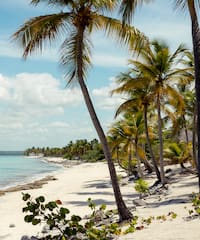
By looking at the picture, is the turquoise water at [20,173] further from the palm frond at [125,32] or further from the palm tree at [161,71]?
the palm frond at [125,32]

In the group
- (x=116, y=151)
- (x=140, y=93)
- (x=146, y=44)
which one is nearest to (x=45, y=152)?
(x=116, y=151)

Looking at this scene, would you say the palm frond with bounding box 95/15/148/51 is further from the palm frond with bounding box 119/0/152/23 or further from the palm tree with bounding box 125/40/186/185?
the palm tree with bounding box 125/40/186/185

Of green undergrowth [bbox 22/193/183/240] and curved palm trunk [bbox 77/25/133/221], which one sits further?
curved palm trunk [bbox 77/25/133/221]

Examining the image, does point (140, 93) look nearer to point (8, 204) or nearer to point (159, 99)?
point (159, 99)

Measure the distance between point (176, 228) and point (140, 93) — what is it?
15427mm

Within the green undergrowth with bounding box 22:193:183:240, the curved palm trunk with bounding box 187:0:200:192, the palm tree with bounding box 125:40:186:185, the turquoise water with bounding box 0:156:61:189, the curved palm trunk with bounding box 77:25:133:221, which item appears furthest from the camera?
the turquoise water with bounding box 0:156:61:189

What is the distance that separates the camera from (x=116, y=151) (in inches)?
1406

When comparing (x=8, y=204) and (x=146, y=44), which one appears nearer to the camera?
(x=146, y=44)

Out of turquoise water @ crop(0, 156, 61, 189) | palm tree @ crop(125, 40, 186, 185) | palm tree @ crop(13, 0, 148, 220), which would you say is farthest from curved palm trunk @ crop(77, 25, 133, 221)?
turquoise water @ crop(0, 156, 61, 189)

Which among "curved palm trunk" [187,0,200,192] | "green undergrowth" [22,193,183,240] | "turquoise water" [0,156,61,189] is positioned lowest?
"turquoise water" [0,156,61,189]

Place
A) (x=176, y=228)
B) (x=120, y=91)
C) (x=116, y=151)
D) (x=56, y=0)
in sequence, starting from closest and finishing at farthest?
1. (x=176, y=228)
2. (x=56, y=0)
3. (x=120, y=91)
4. (x=116, y=151)

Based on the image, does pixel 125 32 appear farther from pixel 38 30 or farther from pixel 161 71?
pixel 161 71

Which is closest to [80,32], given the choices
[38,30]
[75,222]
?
[38,30]

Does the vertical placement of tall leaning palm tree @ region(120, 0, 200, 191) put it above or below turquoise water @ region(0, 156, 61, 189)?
above
